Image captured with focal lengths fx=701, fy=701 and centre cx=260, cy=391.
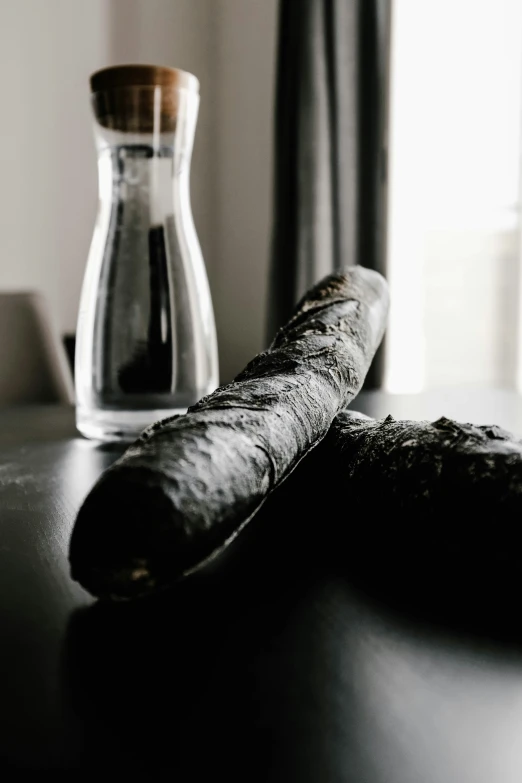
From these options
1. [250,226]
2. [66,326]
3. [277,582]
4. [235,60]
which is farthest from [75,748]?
[235,60]

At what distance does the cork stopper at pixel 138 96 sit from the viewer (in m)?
0.67

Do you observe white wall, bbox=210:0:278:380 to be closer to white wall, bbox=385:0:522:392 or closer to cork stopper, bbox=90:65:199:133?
white wall, bbox=385:0:522:392

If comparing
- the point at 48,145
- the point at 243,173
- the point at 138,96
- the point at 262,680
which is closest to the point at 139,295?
the point at 138,96

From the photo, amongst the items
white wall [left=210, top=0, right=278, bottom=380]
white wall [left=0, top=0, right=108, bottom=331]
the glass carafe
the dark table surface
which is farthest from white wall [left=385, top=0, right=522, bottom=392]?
the dark table surface

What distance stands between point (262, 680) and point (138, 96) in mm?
602

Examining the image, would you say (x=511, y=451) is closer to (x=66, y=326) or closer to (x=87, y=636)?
(x=87, y=636)

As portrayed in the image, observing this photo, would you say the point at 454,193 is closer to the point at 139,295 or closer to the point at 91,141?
the point at 91,141

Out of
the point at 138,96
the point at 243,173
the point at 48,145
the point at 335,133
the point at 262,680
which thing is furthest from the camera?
the point at 243,173

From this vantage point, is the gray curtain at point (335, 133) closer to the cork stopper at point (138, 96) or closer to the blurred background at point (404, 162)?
the blurred background at point (404, 162)

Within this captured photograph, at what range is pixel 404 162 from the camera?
224cm

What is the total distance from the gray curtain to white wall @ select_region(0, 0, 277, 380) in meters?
0.39

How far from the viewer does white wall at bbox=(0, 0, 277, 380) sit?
2096 millimetres

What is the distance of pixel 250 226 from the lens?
286 cm

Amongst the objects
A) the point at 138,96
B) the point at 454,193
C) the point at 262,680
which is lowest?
the point at 262,680
